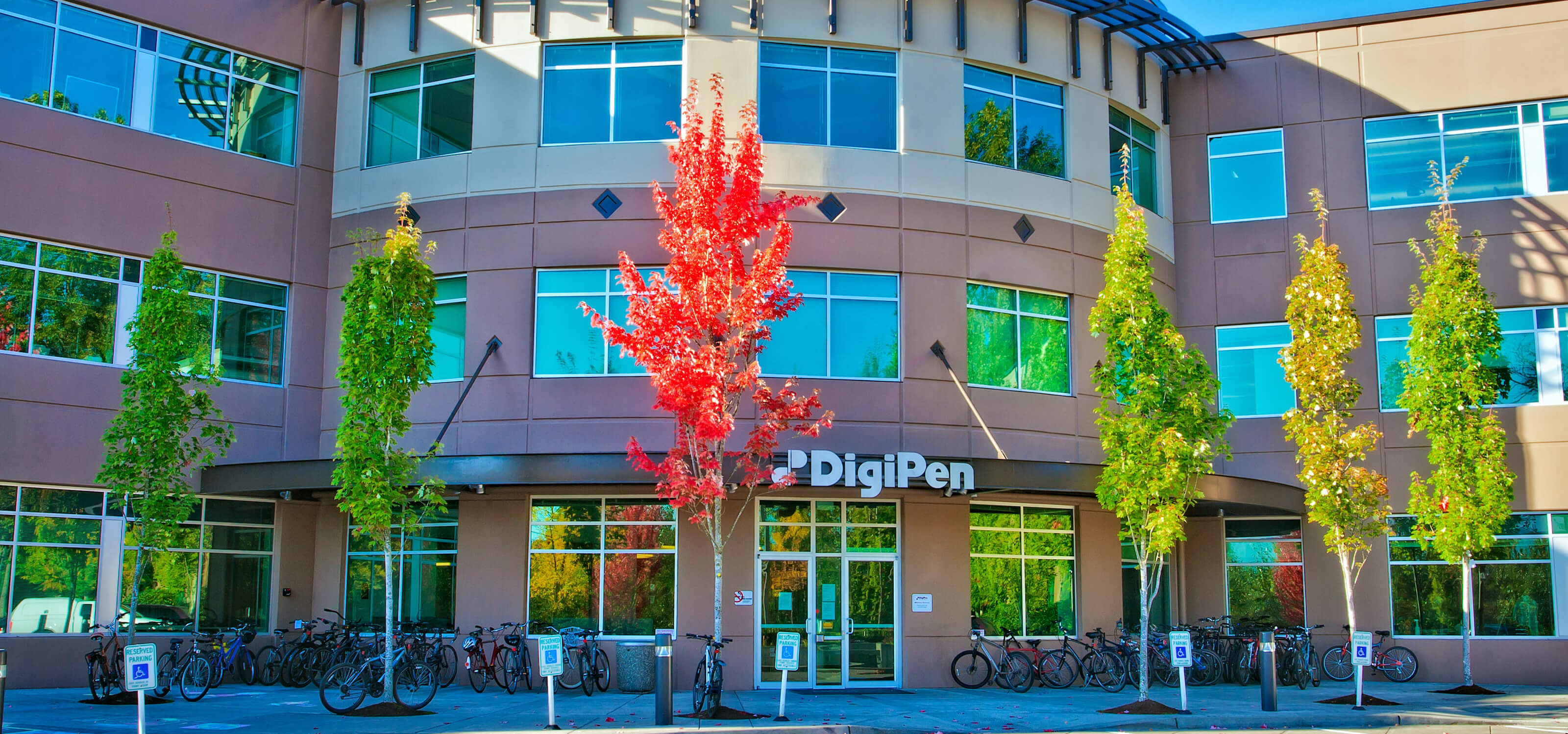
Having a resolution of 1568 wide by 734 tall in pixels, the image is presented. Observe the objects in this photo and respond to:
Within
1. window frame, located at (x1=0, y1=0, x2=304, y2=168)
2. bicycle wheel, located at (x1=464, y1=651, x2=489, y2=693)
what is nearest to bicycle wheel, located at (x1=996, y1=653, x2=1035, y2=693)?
bicycle wheel, located at (x1=464, y1=651, x2=489, y2=693)

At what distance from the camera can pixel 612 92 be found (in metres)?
20.5

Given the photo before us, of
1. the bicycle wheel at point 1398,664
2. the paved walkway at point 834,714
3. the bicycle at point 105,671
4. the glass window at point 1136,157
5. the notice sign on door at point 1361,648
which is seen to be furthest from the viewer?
the glass window at point 1136,157

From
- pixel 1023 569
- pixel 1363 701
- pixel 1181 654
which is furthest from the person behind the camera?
pixel 1023 569

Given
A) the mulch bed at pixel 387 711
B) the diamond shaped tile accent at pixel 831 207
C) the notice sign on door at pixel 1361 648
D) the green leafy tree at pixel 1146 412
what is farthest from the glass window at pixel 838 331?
the notice sign on door at pixel 1361 648

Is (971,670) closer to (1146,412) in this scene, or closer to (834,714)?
(834,714)

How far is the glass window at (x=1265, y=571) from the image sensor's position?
23.0 meters

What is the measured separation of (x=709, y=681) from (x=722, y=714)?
0.56 meters

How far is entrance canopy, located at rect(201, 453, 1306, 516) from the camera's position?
59.3ft

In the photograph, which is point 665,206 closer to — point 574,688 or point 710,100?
point 710,100

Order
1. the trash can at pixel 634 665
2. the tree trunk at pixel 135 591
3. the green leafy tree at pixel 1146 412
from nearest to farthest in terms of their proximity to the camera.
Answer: the tree trunk at pixel 135 591 → the green leafy tree at pixel 1146 412 → the trash can at pixel 634 665

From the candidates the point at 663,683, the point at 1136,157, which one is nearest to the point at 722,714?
the point at 663,683

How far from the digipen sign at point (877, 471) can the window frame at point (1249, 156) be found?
30.4 ft

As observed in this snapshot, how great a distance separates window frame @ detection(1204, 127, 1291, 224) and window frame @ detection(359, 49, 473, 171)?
1317 cm

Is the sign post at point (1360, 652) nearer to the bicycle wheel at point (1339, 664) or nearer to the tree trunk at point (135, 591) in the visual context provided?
the bicycle wheel at point (1339, 664)
